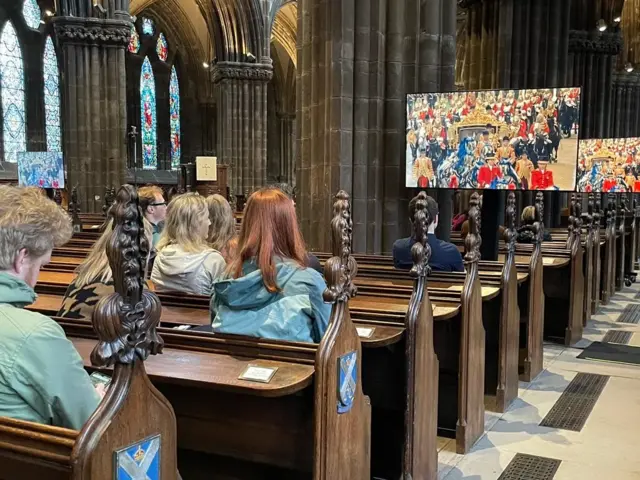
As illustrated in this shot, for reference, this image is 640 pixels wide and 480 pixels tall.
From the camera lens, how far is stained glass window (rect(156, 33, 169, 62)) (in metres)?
28.7

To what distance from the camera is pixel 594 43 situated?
1828 cm

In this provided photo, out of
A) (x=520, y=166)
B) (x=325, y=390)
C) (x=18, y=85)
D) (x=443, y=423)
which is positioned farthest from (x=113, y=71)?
(x=325, y=390)

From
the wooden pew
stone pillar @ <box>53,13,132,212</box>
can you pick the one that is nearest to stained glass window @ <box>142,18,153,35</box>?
stone pillar @ <box>53,13,132,212</box>

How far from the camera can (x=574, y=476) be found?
393 centimetres

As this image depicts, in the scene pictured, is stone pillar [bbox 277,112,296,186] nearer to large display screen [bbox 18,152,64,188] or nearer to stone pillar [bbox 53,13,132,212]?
stone pillar [bbox 53,13,132,212]

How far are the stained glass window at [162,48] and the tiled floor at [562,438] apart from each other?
25965 mm

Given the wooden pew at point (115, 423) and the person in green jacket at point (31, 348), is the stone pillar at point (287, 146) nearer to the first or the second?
the person in green jacket at point (31, 348)

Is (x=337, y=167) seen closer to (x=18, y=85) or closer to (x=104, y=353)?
(x=104, y=353)

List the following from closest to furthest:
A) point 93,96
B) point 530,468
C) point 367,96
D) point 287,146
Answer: point 530,468
point 367,96
point 93,96
point 287,146

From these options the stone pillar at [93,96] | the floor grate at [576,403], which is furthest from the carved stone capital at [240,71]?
the floor grate at [576,403]

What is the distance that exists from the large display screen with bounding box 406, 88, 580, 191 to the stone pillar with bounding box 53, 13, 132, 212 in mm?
12261

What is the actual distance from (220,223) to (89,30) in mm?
13903

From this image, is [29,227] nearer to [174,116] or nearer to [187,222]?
[187,222]

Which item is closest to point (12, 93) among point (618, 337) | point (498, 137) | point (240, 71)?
point (240, 71)
